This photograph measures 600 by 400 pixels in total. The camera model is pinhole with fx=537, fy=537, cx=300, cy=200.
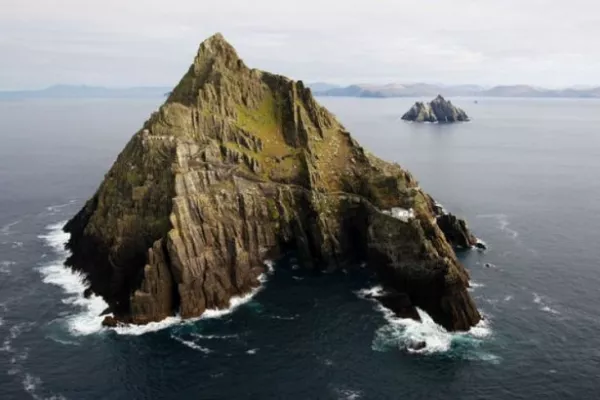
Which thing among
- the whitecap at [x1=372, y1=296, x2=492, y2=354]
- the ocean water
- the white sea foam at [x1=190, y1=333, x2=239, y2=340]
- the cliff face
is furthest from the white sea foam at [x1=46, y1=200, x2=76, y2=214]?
the whitecap at [x1=372, y1=296, x2=492, y2=354]

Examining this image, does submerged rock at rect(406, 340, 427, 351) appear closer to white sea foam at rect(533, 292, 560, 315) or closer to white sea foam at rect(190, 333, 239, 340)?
white sea foam at rect(533, 292, 560, 315)

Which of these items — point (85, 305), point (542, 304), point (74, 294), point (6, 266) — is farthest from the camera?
point (6, 266)

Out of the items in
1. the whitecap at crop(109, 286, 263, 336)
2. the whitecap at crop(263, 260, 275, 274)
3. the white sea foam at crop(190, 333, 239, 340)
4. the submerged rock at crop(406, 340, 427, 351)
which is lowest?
the submerged rock at crop(406, 340, 427, 351)

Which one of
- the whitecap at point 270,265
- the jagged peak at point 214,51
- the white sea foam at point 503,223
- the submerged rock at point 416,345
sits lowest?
the submerged rock at point 416,345

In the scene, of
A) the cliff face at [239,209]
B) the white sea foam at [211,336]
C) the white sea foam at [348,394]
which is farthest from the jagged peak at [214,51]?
the white sea foam at [348,394]

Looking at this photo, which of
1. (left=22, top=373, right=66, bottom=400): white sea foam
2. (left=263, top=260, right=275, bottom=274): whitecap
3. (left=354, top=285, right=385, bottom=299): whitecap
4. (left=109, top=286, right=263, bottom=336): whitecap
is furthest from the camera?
(left=263, top=260, right=275, bottom=274): whitecap

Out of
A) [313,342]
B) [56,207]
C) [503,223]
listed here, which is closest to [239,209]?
[313,342]

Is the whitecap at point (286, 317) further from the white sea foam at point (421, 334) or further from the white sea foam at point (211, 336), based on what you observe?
the white sea foam at point (421, 334)

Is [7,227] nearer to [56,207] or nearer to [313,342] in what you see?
[56,207]
